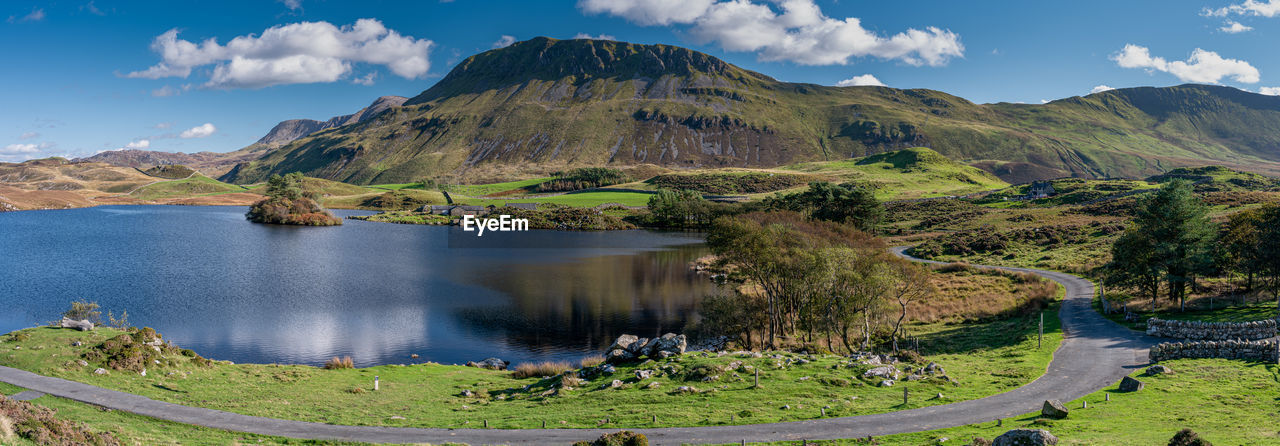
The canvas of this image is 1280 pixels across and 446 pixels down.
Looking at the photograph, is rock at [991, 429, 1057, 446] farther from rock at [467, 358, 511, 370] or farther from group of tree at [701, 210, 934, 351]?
rock at [467, 358, 511, 370]

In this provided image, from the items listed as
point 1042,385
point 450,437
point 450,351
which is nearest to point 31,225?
point 450,351

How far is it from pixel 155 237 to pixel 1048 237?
575 feet

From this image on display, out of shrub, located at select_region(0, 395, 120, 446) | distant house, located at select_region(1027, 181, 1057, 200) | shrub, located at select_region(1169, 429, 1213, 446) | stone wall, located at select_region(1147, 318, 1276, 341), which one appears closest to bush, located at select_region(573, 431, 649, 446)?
shrub, located at select_region(0, 395, 120, 446)

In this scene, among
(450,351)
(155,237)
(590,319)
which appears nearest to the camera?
(450,351)

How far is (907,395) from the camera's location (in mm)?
28828

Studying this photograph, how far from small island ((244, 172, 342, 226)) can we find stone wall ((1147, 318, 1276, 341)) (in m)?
187

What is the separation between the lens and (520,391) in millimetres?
34469

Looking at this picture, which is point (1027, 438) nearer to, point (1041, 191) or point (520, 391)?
point (520, 391)

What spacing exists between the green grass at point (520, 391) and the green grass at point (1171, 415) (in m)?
4.13

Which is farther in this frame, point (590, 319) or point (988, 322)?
point (590, 319)

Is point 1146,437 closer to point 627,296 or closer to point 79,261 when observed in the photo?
point 627,296

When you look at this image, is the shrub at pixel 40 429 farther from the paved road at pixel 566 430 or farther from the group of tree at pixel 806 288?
the group of tree at pixel 806 288

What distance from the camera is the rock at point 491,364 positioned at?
45.3 metres

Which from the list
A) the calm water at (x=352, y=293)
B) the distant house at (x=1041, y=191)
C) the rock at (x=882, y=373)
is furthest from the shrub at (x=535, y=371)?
the distant house at (x=1041, y=191)
